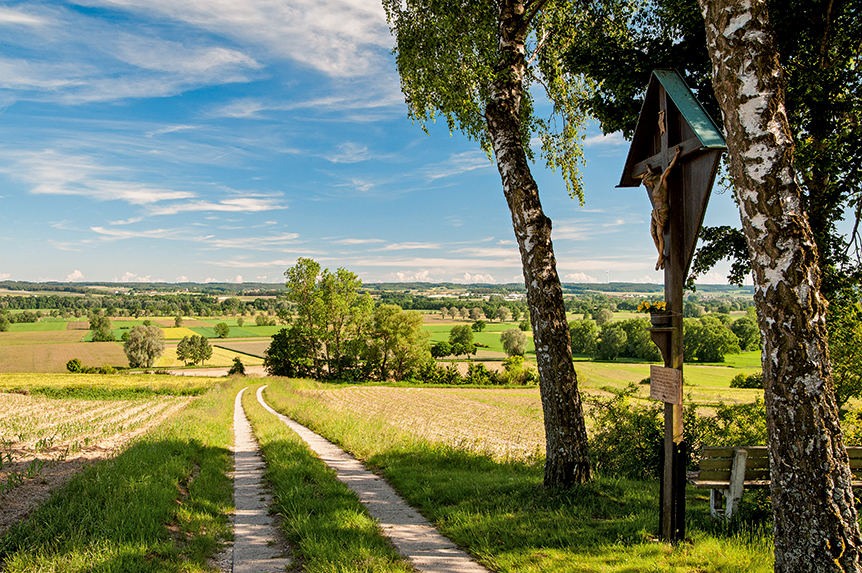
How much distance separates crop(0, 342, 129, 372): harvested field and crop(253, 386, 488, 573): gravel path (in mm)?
77576

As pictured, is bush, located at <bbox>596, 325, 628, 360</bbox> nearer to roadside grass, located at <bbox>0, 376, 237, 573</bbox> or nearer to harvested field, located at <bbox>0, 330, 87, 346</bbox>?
roadside grass, located at <bbox>0, 376, 237, 573</bbox>

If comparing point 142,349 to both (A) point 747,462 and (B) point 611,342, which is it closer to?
(B) point 611,342

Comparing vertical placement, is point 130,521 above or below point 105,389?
above

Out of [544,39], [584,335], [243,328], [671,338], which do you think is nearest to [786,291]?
[671,338]

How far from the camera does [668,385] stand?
4.56 metres

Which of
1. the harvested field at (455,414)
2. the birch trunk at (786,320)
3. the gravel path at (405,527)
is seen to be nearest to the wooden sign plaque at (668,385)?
the birch trunk at (786,320)

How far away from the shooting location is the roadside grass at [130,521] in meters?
4.00

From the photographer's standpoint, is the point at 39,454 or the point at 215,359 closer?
the point at 39,454

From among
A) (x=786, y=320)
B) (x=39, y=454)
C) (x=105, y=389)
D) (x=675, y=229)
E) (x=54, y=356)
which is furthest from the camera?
(x=54, y=356)

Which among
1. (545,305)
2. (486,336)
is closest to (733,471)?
(545,305)

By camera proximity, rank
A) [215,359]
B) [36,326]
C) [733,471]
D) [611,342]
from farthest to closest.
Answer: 1. [36,326]
2. [215,359]
3. [611,342]
4. [733,471]

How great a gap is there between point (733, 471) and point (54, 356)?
93879mm

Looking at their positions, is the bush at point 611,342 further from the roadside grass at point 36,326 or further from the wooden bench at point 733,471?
the roadside grass at point 36,326

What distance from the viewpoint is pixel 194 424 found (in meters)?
13.2
